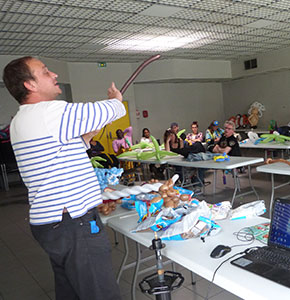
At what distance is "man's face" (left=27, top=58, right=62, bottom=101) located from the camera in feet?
4.87

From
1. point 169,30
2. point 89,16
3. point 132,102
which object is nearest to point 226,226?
point 89,16

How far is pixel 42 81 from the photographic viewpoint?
150cm

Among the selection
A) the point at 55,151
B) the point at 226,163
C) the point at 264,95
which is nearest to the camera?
the point at 55,151

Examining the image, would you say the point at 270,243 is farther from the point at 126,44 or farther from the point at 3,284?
the point at 126,44

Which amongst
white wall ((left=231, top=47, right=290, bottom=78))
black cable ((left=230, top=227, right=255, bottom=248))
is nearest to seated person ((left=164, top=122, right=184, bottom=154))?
black cable ((left=230, top=227, right=255, bottom=248))

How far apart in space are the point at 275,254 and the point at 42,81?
1.28 metres

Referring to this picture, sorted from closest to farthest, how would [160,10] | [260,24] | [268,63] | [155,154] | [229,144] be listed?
1. [160,10]
2. [229,144]
3. [155,154]
4. [260,24]
5. [268,63]

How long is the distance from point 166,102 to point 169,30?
5.16 metres

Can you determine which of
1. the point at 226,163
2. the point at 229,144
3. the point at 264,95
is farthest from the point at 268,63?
the point at 226,163

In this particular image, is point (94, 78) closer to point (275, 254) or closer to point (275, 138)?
point (275, 138)

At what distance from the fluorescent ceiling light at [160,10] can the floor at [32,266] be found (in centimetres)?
325

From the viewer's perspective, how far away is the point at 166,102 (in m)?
12.2

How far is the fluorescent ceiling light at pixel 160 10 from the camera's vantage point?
5480 mm

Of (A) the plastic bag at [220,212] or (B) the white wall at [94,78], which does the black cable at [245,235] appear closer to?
(A) the plastic bag at [220,212]
